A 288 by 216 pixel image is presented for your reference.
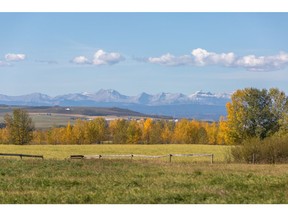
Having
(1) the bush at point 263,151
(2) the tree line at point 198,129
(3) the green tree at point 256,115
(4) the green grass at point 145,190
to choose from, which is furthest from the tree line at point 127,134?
(4) the green grass at point 145,190

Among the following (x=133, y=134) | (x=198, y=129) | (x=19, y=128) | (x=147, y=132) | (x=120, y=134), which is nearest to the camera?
(x=19, y=128)

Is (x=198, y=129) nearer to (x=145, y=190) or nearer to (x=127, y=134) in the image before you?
(x=127, y=134)

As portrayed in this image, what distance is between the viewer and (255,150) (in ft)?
145

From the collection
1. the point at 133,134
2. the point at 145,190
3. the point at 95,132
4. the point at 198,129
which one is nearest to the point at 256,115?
the point at 133,134

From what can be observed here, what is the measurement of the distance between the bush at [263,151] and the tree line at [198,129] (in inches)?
143

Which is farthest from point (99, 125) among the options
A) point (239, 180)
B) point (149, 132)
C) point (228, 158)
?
point (239, 180)

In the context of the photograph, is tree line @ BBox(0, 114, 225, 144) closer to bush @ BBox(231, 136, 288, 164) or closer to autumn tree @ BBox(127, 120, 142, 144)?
autumn tree @ BBox(127, 120, 142, 144)

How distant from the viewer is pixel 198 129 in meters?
142

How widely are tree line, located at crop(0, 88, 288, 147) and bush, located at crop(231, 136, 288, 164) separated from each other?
3643 mm

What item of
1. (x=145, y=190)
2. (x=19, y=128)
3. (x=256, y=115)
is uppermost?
(x=256, y=115)

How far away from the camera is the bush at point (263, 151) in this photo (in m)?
44.1

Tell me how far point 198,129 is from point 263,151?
98.0m

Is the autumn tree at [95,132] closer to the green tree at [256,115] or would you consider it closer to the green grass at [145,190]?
the green tree at [256,115]

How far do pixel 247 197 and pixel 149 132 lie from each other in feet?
433
